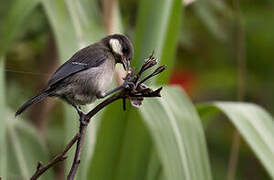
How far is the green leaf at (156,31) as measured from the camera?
1676 millimetres

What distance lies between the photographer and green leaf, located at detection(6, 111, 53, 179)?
214 centimetres

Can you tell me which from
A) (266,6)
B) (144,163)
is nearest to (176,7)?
(144,163)

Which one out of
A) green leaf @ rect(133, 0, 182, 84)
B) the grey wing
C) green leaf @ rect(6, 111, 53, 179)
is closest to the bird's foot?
the grey wing

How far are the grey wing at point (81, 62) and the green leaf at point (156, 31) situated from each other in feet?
0.54

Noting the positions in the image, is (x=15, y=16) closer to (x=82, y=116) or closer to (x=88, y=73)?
(x=88, y=73)

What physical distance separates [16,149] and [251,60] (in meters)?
1.31

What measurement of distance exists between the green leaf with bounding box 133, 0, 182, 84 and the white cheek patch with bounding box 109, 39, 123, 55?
0.16 meters

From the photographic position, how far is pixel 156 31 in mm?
1701

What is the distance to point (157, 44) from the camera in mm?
1708

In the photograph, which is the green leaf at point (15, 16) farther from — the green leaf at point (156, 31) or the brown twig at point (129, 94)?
the brown twig at point (129, 94)

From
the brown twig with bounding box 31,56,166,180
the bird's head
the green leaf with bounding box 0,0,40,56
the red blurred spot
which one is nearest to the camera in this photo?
the brown twig with bounding box 31,56,166,180

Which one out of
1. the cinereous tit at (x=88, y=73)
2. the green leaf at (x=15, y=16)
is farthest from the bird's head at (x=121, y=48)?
the green leaf at (x=15, y=16)

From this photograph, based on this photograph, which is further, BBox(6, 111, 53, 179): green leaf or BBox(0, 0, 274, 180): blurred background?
BBox(6, 111, 53, 179): green leaf

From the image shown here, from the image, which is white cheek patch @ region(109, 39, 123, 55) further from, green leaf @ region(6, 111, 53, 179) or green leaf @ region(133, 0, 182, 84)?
green leaf @ region(6, 111, 53, 179)
